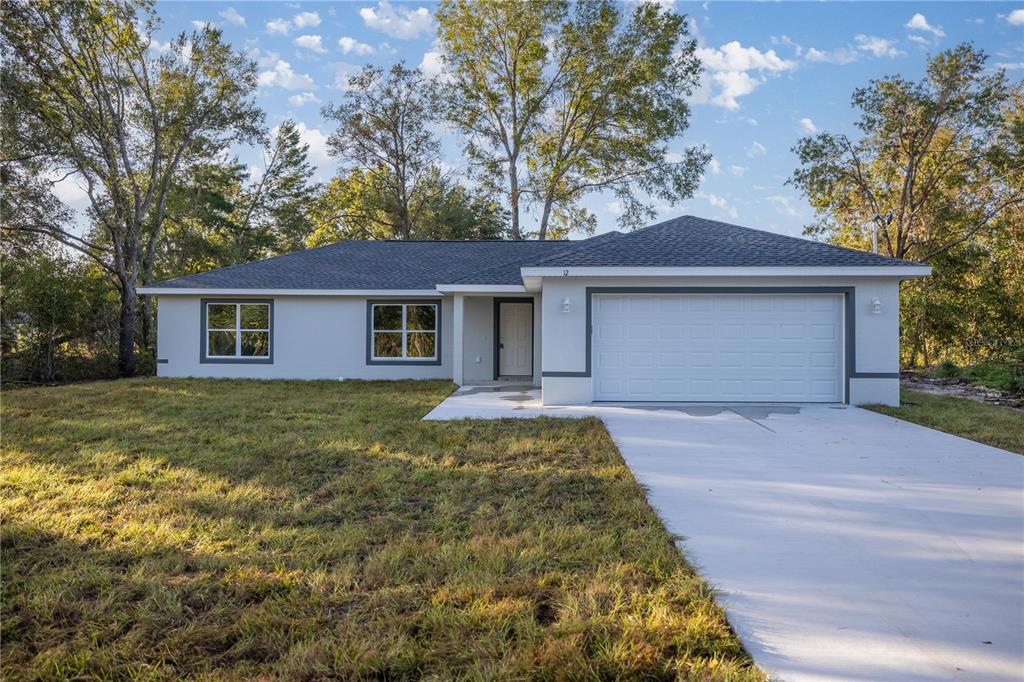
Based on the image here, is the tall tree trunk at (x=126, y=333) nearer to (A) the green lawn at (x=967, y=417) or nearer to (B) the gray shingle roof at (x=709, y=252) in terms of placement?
(B) the gray shingle roof at (x=709, y=252)

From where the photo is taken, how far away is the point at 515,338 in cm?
1430

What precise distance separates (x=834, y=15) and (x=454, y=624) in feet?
51.9

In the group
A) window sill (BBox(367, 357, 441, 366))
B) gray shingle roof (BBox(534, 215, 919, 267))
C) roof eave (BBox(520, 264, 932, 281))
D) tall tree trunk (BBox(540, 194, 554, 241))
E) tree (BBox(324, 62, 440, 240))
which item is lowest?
window sill (BBox(367, 357, 441, 366))

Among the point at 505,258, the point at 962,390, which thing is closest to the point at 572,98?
the point at 505,258

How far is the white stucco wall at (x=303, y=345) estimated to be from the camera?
14.0 m

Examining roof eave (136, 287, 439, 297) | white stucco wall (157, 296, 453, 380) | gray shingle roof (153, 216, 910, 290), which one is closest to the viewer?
gray shingle roof (153, 216, 910, 290)

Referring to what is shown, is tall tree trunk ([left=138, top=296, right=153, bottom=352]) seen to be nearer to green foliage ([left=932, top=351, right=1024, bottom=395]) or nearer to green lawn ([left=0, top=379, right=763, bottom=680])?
green lawn ([left=0, top=379, right=763, bottom=680])

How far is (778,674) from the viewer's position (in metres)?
2.32

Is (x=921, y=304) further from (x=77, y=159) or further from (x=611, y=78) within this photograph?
(x=77, y=159)

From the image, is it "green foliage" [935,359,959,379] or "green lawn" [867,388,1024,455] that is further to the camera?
"green foliage" [935,359,959,379]

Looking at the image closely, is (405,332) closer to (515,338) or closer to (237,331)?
(515,338)

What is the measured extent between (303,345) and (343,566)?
11.7 meters

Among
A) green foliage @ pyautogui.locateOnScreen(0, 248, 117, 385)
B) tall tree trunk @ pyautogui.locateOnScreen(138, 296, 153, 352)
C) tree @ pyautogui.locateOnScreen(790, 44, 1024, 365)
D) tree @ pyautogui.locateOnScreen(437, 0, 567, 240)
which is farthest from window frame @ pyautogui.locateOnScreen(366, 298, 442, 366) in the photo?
tree @ pyautogui.locateOnScreen(790, 44, 1024, 365)

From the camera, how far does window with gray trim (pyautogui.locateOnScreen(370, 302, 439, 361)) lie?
14148 mm
